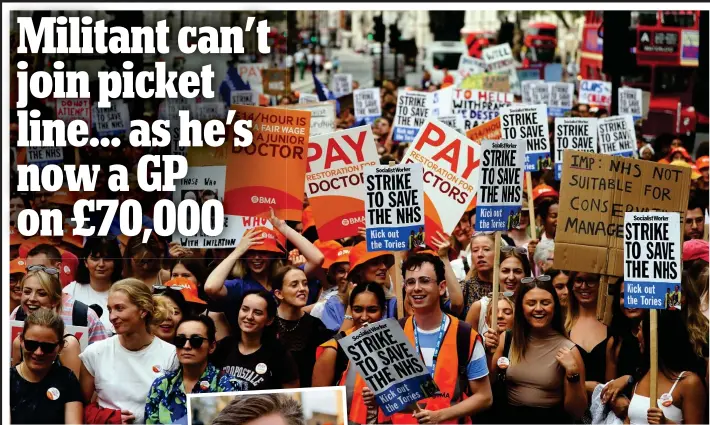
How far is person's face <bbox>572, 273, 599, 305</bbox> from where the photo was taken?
9172 millimetres

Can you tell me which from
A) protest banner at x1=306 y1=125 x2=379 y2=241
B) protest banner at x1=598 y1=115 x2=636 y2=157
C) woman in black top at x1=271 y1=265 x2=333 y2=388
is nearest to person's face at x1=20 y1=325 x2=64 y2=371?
woman in black top at x1=271 y1=265 x2=333 y2=388

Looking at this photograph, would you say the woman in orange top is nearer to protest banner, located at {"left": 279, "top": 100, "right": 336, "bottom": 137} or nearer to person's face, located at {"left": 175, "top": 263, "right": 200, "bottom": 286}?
person's face, located at {"left": 175, "top": 263, "right": 200, "bottom": 286}

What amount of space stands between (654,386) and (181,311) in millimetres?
3036

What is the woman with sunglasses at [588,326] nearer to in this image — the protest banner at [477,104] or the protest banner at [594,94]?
the protest banner at [477,104]

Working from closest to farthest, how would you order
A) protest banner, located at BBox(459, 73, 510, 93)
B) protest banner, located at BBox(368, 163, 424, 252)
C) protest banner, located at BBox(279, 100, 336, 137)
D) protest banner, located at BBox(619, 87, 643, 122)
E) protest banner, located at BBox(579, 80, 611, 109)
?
1. protest banner, located at BBox(368, 163, 424, 252)
2. protest banner, located at BBox(279, 100, 336, 137)
3. protest banner, located at BBox(619, 87, 643, 122)
4. protest banner, located at BBox(459, 73, 510, 93)
5. protest banner, located at BBox(579, 80, 611, 109)

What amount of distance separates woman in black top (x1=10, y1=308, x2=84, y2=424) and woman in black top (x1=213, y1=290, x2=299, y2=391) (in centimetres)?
96

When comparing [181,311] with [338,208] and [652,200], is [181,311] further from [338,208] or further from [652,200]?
[652,200]

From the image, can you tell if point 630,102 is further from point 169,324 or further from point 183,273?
point 169,324

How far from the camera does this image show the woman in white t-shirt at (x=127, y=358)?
348 inches

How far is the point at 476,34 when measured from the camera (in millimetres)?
71000

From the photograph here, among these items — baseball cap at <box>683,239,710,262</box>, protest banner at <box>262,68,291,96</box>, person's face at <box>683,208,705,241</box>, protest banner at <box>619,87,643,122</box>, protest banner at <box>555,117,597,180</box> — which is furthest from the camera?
protest banner at <box>262,68,291,96</box>

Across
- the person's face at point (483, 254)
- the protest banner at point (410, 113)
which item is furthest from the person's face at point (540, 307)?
the protest banner at point (410, 113)

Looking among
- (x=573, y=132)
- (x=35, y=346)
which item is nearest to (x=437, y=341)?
(x=35, y=346)

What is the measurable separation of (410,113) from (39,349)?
8116mm
